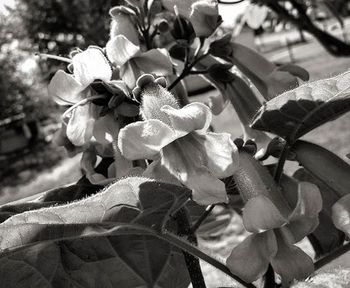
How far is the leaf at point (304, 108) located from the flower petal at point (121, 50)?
0.21 m

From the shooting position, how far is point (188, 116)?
2.25ft

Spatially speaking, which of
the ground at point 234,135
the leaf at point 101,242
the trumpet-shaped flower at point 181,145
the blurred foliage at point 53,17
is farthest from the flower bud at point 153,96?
the blurred foliage at point 53,17

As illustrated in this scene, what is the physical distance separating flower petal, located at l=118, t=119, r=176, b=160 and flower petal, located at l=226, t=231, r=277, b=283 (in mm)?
172

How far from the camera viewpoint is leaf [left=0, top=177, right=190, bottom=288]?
640 mm

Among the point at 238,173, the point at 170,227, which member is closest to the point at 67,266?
the point at 170,227

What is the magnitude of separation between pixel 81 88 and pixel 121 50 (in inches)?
3.2

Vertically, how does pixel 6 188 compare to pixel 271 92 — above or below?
below

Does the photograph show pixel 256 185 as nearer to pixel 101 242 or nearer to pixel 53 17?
pixel 101 242

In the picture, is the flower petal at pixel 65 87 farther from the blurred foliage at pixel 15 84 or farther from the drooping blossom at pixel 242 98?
the blurred foliage at pixel 15 84

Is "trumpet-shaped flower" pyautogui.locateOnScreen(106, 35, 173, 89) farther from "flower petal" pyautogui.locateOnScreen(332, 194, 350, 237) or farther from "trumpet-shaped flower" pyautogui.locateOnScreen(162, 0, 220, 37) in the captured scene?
"flower petal" pyautogui.locateOnScreen(332, 194, 350, 237)

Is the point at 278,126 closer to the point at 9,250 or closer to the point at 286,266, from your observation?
the point at 286,266

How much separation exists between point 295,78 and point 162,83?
30 centimetres

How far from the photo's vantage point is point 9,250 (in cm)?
65

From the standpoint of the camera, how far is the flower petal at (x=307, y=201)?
0.69 meters
